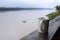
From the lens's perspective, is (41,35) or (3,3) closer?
(41,35)

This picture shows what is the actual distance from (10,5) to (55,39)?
283cm

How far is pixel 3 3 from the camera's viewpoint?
12.1 feet

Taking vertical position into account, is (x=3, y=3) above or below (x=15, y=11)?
above

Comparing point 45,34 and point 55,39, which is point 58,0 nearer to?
point 45,34

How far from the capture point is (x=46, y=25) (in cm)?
130

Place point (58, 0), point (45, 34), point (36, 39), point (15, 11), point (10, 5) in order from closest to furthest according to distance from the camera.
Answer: point (36, 39)
point (45, 34)
point (58, 0)
point (10, 5)
point (15, 11)

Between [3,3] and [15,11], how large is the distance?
0.84 meters

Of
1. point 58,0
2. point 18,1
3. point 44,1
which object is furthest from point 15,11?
point 58,0

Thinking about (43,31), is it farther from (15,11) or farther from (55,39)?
(15,11)

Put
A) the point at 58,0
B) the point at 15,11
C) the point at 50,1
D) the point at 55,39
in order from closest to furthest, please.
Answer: the point at 55,39 → the point at 58,0 → the point at 50,1 → the point at 15,11

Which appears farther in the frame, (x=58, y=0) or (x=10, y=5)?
(x=10, y=5)

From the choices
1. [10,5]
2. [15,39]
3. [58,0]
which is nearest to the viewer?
[15,39]

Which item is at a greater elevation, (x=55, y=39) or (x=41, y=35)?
(x=55, y=39)

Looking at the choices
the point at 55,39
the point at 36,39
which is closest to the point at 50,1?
the point at 36,39
